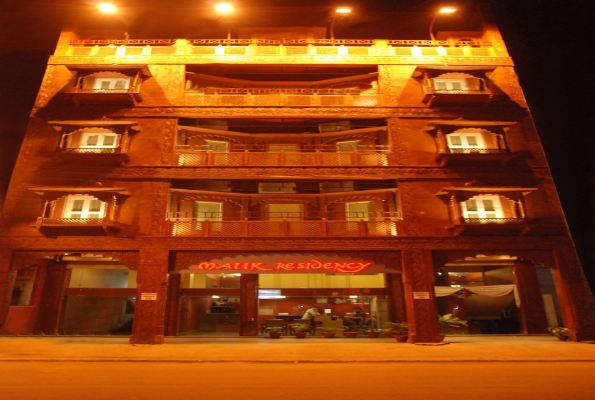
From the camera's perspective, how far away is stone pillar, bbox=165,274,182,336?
18.2 metres

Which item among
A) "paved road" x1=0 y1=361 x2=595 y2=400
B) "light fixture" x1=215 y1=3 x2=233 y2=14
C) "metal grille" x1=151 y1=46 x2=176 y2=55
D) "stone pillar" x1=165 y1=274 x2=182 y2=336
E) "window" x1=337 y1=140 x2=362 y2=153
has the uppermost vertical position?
"light fixture" x1=215 y1=3 x2=233 y2=14

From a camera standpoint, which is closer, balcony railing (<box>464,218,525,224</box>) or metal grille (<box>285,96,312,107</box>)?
balcony railing (<box>464,218,525,224</box>)

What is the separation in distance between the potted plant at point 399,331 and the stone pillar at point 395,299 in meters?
3.18

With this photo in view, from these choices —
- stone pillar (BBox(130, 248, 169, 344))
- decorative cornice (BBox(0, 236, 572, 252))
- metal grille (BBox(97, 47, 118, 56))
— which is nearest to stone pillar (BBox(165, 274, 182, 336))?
stone pillar (BBox(130, 248, 169, 344))

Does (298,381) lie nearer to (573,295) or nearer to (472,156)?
(472,156)

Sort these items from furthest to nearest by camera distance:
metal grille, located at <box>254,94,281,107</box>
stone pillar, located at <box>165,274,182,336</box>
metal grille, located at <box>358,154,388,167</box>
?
metal grille, located at <box>254,94,281,107</box> → stone pillar, located at <box>165,274,182,336</box> → metal grille, located at <box>358,154,388,167</box>

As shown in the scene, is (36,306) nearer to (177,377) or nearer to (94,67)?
(94,67)

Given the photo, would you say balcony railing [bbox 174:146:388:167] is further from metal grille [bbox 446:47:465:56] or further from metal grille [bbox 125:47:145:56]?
metal grille [bbox 446:47:465:56]

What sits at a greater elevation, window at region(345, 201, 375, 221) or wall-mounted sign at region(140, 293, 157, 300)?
window at region(345, 201, 375, 221)

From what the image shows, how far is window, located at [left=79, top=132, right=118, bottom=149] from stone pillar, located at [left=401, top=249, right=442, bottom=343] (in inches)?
640

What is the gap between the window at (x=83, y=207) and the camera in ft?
53.1

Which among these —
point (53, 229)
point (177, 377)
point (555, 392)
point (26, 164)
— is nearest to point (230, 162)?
point (53, 229)

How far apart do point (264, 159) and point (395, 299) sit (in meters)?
11.1

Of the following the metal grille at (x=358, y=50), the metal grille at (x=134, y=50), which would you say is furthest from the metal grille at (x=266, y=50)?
the metal grille at (x=134, y=50)
